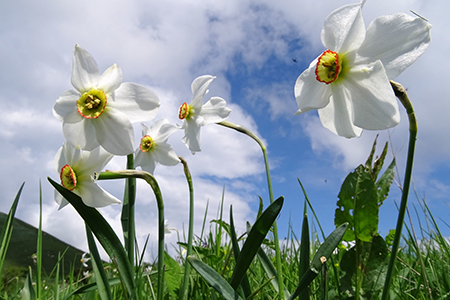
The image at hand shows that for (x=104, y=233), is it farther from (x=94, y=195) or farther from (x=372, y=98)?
(x=372, y=98)

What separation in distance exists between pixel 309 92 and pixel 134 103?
0.69 meters

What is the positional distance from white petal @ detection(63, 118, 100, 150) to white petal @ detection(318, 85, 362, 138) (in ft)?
2.72

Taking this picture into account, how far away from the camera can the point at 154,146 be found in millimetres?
1999

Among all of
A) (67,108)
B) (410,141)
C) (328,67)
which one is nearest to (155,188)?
(67,108)

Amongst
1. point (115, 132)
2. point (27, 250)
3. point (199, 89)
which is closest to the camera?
point (115, 132)

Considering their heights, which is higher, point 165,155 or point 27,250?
point 27,250

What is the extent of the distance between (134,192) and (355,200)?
91 cm

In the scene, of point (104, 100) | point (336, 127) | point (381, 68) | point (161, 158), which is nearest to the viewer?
point (381, 68)

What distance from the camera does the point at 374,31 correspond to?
0.98 metres

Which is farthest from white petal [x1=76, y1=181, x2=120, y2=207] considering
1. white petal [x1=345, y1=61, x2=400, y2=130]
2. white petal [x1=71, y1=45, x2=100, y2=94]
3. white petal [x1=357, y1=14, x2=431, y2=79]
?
white petal [x1=357, y1=14, x2=431, y2=79]

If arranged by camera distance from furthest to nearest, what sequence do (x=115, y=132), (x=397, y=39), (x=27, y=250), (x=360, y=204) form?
(x=27, y=250) → (x=360, y=204) → (x=115, y=132) → (x=397, y=39)

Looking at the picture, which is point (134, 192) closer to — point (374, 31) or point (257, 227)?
point (257, 227)

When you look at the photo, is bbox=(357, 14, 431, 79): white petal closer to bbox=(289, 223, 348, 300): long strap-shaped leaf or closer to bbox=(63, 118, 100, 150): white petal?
bbox=(289, 223, 348, 300): long strap-shaped leaf

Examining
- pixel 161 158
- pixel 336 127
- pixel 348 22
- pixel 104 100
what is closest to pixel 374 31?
pixel 348 22
